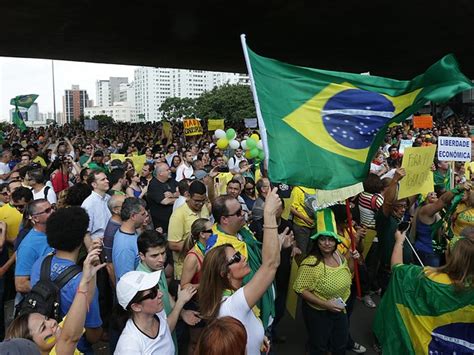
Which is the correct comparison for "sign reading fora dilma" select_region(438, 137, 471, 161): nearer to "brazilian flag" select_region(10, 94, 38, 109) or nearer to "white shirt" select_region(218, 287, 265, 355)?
"white shirt" select_region(218, 287, 265, 355)

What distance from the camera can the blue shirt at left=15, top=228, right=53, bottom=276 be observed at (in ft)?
11.8

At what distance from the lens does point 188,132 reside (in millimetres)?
16266

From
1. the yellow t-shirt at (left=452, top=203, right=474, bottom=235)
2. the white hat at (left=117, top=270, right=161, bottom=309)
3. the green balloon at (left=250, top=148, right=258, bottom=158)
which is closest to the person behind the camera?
the white hat at (left=117, top=270, right=161, bottom=309)

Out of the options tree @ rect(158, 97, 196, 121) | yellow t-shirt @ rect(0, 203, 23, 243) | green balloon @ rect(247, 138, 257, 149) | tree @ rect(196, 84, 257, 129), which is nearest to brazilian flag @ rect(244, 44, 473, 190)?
yellow t-shirt @ rect(0, 203, 23, 243)

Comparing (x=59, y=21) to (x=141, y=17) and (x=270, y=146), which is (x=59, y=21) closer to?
(x=141, y=17)

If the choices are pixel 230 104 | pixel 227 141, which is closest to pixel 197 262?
pixel 227 141

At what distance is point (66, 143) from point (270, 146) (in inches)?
344

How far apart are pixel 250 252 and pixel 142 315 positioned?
134cm

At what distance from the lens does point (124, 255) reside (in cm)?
382

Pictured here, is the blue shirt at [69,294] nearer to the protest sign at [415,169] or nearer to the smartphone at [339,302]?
the smartphone at [339,302]

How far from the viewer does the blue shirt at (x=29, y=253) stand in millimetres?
3604

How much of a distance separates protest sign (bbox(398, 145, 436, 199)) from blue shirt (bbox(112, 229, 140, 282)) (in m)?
2.49

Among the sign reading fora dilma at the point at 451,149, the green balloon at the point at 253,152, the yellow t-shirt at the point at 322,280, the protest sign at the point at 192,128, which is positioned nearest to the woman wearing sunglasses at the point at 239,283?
the yellow t-shirt at the point at 322,280

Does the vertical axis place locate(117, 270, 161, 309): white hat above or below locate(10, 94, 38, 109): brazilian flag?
below
